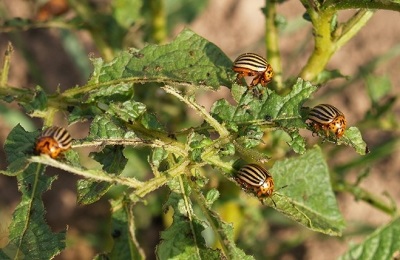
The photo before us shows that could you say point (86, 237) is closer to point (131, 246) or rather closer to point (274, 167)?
point (274, 167)

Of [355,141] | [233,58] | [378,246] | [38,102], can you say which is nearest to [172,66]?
[38,102]

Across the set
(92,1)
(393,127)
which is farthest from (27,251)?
(92,1)

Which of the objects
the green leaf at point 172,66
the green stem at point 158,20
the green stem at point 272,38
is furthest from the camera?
the green stem at point 158,20

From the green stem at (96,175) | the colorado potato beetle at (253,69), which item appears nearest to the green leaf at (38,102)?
the green stem at (96,175)

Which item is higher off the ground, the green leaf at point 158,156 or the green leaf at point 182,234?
the green leaf at point 158,156

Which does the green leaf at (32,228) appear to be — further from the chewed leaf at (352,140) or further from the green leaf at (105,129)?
the chewed leaf at (352,140)

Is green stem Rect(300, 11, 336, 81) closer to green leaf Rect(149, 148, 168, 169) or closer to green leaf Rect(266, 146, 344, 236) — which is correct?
green leaf Rect(266, 146, 344, 236)

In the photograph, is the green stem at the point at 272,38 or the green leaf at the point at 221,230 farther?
the green stem at the point at 272,38
